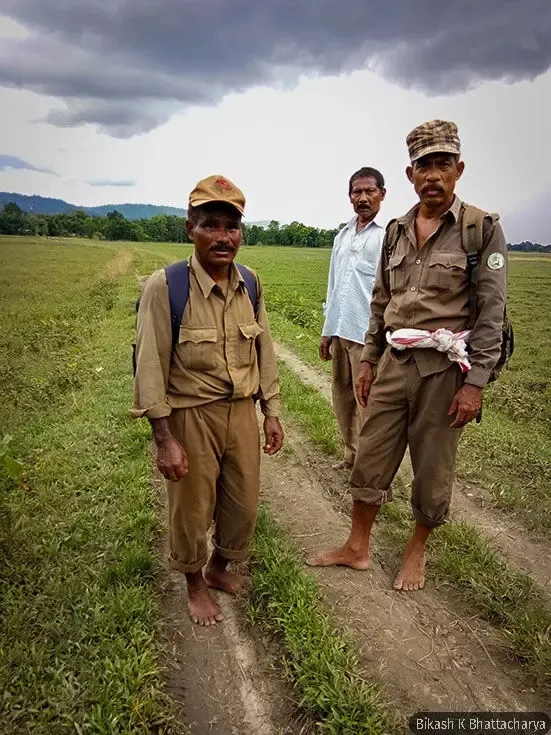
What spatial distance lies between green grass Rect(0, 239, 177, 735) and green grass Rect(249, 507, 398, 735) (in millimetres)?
686

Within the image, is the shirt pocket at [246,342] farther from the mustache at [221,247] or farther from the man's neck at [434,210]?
the man's neck at [434,210]

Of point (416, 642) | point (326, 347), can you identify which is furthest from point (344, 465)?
point (416, 642)

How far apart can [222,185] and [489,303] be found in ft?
5.24

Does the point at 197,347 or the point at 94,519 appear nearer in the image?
the point at 197,347

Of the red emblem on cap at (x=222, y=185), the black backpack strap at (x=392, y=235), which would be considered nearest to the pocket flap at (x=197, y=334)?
the red emblem on cap at (x=222, y=185)

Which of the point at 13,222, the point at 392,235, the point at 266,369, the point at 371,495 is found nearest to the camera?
the point at 266,369

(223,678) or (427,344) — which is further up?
(427,344)

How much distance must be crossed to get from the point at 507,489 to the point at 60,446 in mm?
4604

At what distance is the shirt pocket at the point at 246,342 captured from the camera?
8.83ft

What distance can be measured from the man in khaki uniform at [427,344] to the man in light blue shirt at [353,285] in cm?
86

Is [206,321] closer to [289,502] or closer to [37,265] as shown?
[289,502]

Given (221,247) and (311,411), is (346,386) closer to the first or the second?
(311,411)

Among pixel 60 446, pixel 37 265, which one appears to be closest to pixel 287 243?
pixel 37 265

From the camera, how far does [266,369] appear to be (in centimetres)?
298
